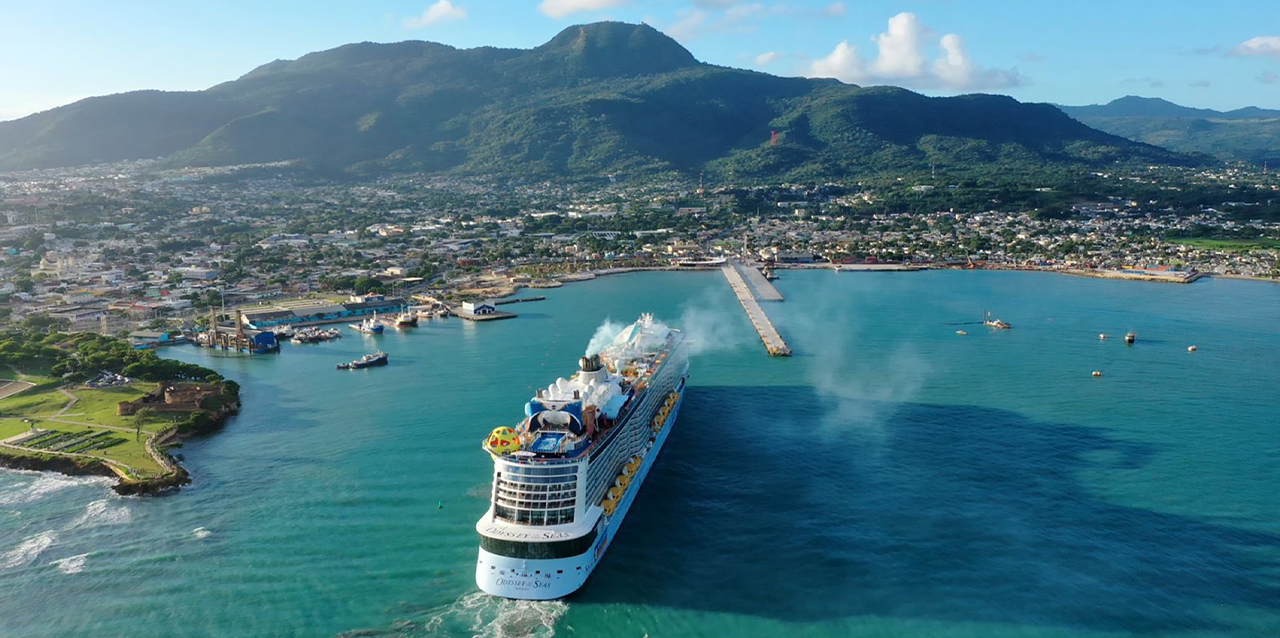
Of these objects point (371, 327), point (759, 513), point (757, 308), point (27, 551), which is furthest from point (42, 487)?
point (757, 308)

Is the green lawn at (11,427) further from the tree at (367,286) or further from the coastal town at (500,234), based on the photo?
the tree at (367,286)

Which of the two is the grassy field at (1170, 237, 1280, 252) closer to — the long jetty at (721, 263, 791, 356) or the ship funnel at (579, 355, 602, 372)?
the long jetty at (721, 263, 791, 356)

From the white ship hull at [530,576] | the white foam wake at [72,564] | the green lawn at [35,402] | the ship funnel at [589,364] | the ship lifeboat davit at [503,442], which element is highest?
the ship funnel at [589,364]

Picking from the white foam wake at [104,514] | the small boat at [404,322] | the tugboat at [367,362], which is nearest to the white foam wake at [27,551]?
the white foam wake at [104,514]

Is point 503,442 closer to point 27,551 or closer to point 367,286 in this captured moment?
point 27,551

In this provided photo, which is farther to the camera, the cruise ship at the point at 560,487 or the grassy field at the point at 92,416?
the grassy field at the point at 92,416

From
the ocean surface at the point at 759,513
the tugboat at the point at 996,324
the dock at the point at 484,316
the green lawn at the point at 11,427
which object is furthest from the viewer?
the dock at the point at 484,316

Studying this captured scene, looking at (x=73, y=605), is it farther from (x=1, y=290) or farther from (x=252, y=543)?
(x=1, y=290)
